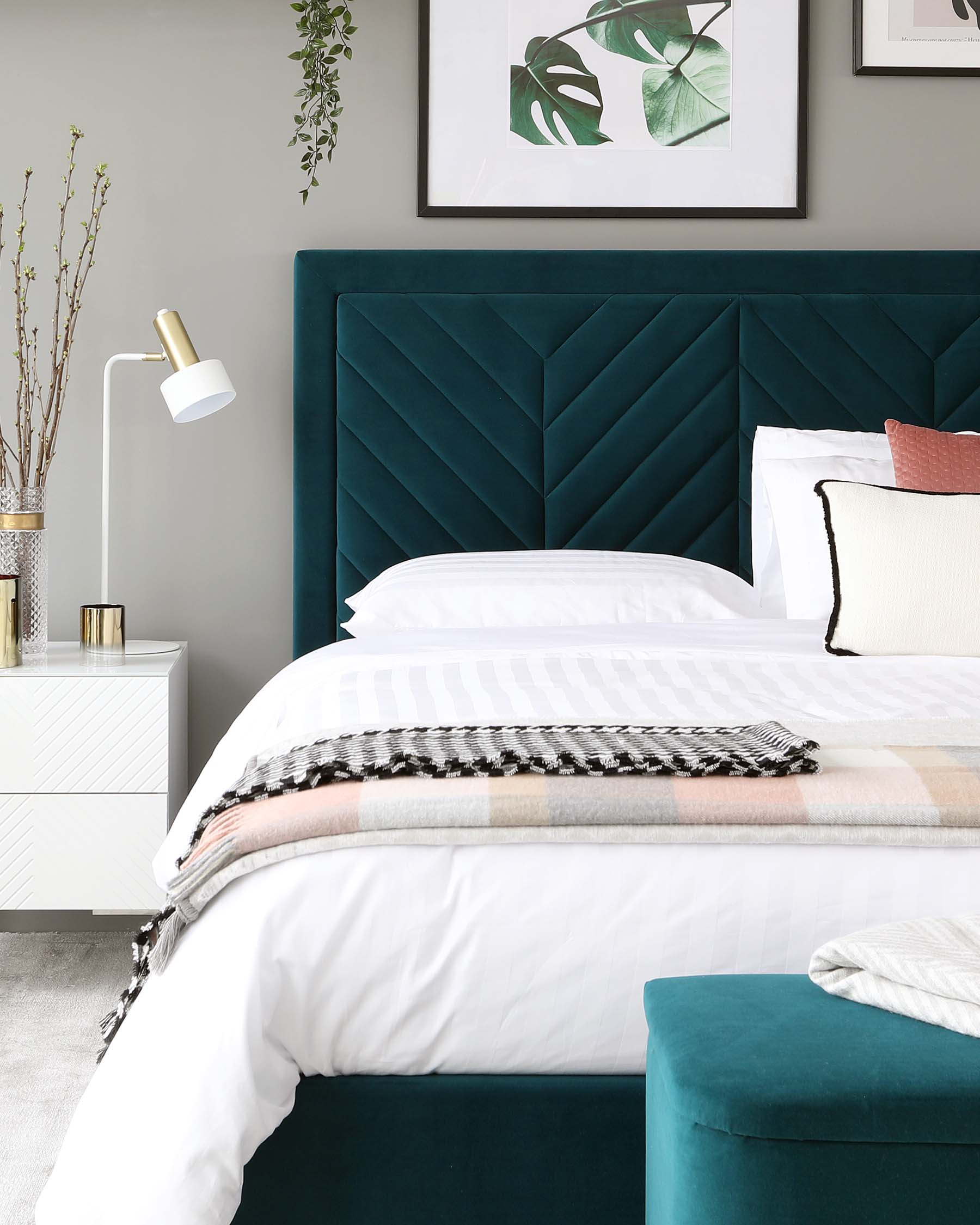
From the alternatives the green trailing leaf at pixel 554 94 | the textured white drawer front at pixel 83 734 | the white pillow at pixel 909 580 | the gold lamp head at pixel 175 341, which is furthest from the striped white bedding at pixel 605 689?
the green trailing leaf at pixel 554 94

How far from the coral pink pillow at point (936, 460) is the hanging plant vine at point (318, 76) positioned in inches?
52.7

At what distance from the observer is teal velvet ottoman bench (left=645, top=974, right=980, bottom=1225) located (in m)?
0.77

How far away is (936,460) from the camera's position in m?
2.18

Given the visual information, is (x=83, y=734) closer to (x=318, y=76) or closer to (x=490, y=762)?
(x=490, y=762)

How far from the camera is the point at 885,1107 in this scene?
77 cm

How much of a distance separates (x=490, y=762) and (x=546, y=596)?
1.12 m

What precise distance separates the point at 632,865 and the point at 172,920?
1.40 feet

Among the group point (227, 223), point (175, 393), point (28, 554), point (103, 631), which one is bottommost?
point (103, 631)

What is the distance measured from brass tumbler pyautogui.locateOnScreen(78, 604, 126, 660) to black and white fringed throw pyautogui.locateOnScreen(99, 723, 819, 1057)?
4.01 feet

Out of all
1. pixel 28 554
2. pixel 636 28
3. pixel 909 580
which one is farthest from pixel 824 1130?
pixel 636 28

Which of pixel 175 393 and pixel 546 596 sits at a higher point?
pixel 175 393

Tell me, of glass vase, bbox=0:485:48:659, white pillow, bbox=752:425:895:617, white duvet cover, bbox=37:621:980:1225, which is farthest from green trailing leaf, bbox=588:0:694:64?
white duvet cover, bbox=37:621:980:1225

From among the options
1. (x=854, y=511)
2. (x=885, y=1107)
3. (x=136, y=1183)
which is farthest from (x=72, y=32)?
(x=885, y=1107)

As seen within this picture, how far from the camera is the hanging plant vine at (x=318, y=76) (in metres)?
2.49
